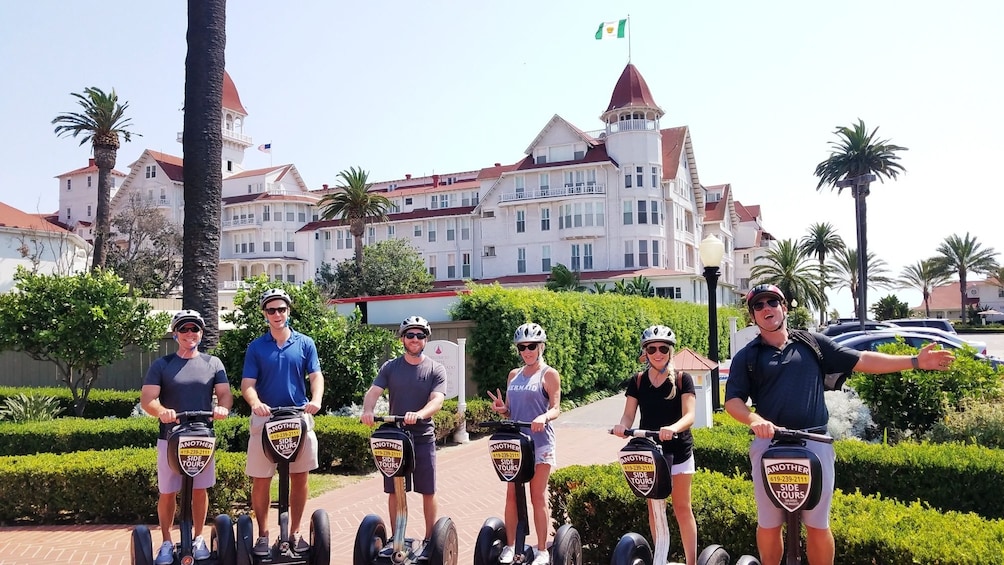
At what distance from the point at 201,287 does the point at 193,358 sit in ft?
23.1

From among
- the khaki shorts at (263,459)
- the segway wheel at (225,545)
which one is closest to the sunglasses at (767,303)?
the khaki shorts at (263,459)

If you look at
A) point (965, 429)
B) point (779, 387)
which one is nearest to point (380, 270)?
point (965, 429)

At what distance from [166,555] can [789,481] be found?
431 cm

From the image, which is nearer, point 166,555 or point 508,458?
point 508,458

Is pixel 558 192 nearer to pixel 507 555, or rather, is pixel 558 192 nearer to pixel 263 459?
pixel 263 459

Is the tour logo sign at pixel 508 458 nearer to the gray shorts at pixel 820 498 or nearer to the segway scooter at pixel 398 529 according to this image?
the segway scooter at pixel 398 529

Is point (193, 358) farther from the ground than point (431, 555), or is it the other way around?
point (193, 358)

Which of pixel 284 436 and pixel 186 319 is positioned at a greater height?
pixel 186 319

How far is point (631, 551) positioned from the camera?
4.84 m

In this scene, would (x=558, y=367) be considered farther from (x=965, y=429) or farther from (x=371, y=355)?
(x=965, y=429)

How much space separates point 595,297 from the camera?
22.7 meters

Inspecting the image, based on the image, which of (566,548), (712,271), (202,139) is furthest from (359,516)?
(712,271)

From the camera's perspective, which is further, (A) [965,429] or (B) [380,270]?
(B) [380,270]

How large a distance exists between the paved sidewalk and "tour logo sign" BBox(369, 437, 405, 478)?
1.48m
